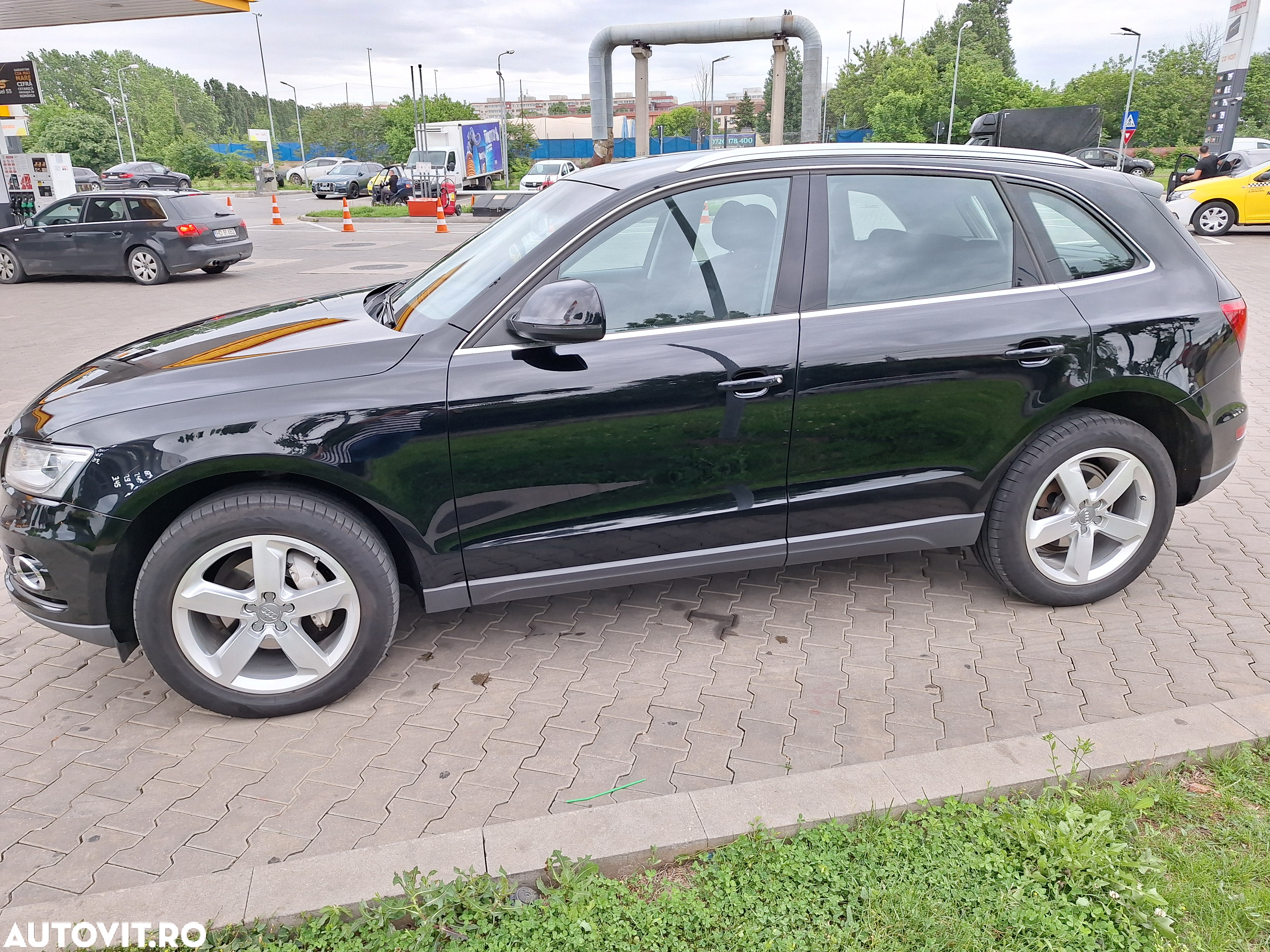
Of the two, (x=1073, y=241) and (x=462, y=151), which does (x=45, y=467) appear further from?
(x=462, y=151)

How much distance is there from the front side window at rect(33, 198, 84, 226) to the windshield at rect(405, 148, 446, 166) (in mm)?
23128

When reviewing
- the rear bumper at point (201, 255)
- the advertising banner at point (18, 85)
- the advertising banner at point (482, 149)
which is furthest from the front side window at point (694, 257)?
the advertising banner at point (482, 149)

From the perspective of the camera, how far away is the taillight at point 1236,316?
372 cm

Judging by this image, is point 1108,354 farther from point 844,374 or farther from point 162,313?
point 162,313

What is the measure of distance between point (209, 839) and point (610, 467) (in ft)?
5.54

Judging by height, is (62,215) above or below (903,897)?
above

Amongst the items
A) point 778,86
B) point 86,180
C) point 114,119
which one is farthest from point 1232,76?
point 114,119

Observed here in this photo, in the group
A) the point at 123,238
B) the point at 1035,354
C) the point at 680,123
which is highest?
the point at 680,123

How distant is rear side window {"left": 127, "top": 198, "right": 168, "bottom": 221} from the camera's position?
14.5 meters

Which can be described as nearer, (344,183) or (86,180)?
(86,180)

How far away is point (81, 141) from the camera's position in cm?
5494

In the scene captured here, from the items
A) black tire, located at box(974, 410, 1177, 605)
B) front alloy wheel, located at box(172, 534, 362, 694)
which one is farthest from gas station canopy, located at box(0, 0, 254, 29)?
black tire, located at box(974, 410, 1177, 605)

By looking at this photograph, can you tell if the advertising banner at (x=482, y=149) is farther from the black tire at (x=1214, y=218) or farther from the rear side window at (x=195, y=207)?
the black tire at (x=1214, y=218)

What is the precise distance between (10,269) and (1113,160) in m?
35.2
